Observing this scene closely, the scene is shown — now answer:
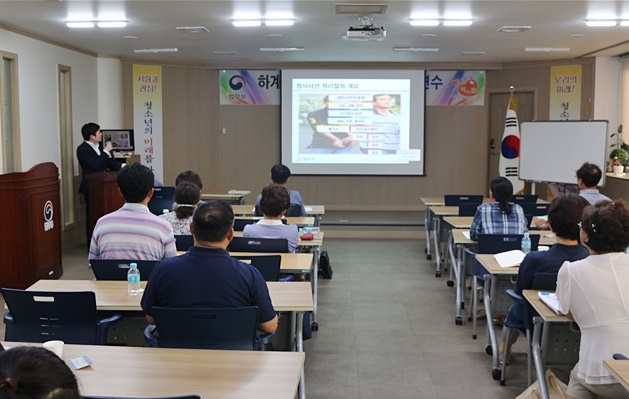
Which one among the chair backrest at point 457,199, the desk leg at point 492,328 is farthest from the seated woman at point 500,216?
the chair backrest at point 457,199

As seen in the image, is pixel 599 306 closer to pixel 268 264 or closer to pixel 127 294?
pixel 268 264

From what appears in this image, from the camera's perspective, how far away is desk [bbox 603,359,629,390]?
7.76ft

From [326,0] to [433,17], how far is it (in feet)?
5.27

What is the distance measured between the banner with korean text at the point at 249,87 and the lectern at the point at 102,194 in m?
4.17

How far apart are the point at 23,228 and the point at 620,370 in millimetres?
6108

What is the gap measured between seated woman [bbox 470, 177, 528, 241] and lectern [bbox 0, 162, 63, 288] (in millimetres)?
4409

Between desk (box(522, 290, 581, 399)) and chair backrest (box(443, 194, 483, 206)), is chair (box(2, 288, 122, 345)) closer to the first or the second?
desk (box(522, 290, 581, 399))

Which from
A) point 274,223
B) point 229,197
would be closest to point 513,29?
point 229,197

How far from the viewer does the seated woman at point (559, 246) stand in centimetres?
379

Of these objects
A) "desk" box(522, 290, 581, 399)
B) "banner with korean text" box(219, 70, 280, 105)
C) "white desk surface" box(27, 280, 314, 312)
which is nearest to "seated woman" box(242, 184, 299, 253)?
"white desk surface" box(27, 280, 314, 312)

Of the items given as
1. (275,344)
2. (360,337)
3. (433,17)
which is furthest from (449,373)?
(433,17)

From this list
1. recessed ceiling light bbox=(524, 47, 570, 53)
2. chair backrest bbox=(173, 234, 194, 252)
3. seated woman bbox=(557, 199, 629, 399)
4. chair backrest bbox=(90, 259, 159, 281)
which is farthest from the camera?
recessed ceiling light bbox=(524, 47, 570, 53)

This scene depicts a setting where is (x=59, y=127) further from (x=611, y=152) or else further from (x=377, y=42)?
(x=611, y=152)

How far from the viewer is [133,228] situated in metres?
4.20
